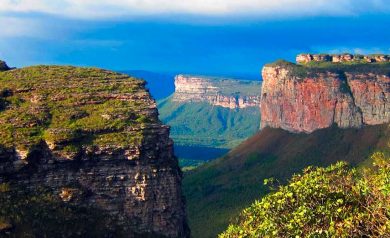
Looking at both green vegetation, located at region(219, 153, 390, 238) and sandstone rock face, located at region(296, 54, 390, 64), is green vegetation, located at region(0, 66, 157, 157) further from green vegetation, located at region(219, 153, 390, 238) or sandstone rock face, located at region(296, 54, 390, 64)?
sandstone rock face, located at region(296, 54, 390, 64)

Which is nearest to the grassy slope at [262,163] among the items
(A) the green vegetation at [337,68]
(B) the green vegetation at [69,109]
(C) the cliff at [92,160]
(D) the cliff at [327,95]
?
(D) the cliff at [327,95]

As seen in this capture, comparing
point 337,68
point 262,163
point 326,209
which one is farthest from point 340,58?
point 326,209

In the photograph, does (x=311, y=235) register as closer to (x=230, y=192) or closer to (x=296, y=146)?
(x=230, y=192)

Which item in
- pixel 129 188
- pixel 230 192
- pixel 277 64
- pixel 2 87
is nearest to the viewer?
pixel 129 188

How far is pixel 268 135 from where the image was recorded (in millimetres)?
146875

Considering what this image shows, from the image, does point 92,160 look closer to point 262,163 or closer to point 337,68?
point 262,163

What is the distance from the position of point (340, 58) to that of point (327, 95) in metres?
19.6

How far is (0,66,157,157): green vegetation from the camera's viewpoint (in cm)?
5200

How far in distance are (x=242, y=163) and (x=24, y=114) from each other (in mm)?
86029

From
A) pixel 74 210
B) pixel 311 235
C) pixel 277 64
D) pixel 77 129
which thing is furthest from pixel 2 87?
pixel 277 64

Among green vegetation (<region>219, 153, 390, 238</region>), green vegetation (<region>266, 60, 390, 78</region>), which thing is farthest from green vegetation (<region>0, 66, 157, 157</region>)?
green vegetation (<region>266, 60, 390, 78</region>)

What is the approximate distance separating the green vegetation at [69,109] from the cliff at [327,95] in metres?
75.0

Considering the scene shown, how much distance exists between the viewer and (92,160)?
51.8 meters

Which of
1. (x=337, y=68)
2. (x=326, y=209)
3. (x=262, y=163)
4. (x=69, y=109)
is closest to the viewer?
(x=326, y=209)
